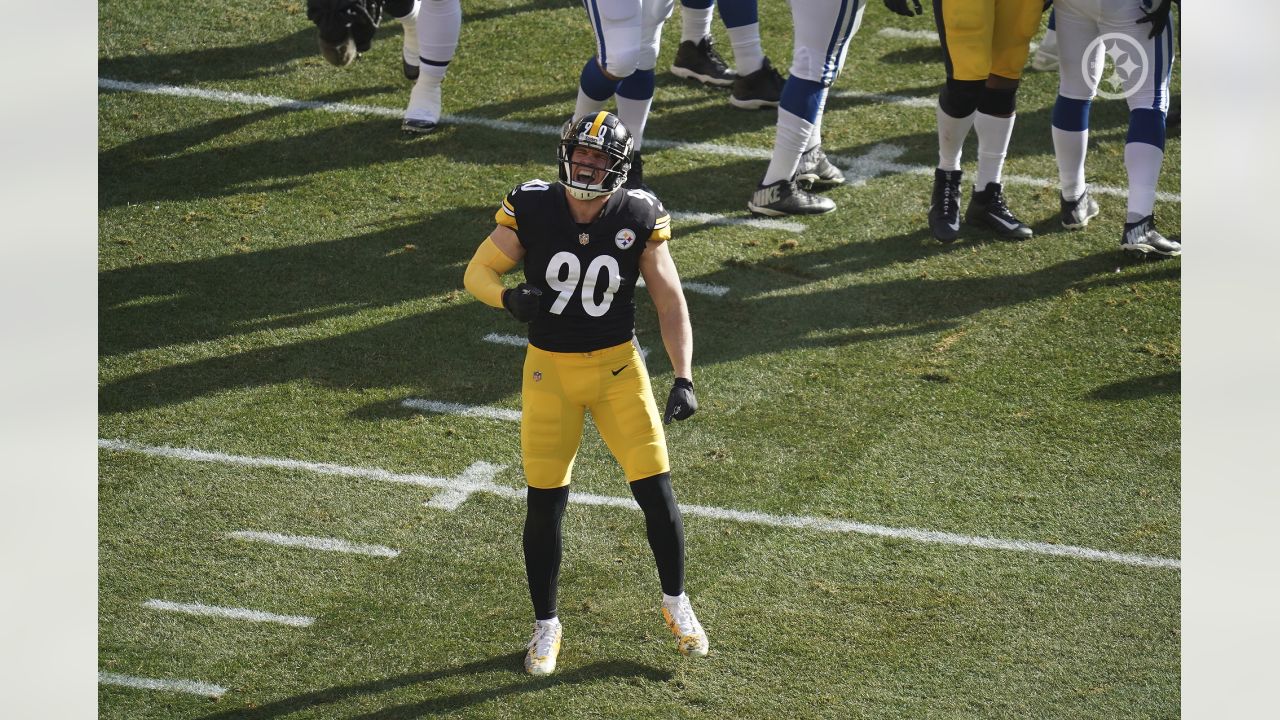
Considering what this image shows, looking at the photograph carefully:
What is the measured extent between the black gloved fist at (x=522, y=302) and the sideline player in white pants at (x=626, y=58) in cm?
248

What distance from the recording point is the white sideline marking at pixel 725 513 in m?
5.11

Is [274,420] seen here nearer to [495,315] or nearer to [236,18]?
[495,315]

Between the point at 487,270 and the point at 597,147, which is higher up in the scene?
the point at 597,147

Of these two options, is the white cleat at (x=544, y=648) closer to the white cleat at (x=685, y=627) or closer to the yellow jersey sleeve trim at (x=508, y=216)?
the white cleat at (x=685, y=627)

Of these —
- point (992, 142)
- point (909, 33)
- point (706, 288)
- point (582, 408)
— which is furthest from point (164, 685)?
point (909, 33)

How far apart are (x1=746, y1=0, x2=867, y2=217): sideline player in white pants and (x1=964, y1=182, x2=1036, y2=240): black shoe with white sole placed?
2.38 feet

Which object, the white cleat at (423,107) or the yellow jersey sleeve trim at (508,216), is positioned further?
the white cleat at (423,107)

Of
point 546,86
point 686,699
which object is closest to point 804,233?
point 546,86

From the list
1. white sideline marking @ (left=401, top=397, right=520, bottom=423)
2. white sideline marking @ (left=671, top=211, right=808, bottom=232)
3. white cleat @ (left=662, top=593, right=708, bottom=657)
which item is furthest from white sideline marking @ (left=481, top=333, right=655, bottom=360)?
white cleat @ (left=662, top=593, right=708, bottom=657)

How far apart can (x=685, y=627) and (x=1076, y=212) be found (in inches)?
150

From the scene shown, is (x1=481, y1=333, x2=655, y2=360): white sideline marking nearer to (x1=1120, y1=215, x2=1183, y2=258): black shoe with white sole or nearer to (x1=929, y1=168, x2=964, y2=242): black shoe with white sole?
(x1=929, y1=168, x2=964, y2=242): black shoe with white sole

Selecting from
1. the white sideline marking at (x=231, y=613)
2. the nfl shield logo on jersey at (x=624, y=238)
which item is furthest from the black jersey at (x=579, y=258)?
the white sideline marking at (x=231, y=613)

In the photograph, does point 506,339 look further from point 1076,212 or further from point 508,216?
point 1076,212

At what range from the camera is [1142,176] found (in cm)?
694
